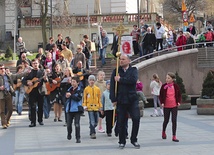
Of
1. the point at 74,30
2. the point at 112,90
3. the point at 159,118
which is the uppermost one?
the point at 74,30

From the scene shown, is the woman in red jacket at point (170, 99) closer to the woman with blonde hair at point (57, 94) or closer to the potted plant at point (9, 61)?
the woman with blonde hair at point (57, 94)

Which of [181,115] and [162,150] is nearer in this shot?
[162,150]

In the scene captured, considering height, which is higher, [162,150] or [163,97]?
[163,97]

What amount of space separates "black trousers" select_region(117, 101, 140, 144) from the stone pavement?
0.31 m

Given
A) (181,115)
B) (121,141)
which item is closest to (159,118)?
(181,115)

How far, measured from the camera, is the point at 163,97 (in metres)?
15.3

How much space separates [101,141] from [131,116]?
176 centimetres

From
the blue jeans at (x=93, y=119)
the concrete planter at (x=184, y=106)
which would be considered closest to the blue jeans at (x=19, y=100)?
the concrete planter at (x=184, y=106)

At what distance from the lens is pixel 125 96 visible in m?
13.6

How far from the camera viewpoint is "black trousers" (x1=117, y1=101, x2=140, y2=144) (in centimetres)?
1369

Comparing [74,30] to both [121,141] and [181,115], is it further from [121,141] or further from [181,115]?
[121,141]

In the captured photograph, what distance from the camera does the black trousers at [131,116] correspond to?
1369cm

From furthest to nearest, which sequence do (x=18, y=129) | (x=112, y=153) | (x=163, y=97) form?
(x=18, y=129)
(x=163, y=97)
(x=112, y=153)

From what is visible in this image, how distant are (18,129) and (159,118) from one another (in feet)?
17.9
